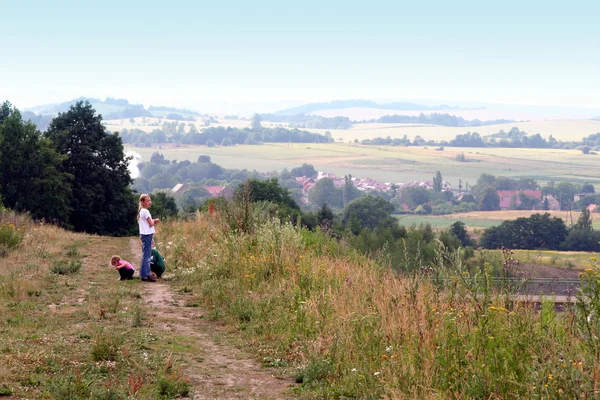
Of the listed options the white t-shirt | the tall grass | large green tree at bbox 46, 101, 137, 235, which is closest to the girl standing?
the white t-shirt

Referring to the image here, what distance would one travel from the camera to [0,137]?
45938 mm

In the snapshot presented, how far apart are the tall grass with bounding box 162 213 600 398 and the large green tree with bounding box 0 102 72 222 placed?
37.9 meters

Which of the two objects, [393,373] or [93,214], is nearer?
[393,373]

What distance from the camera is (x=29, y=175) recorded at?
46125mm

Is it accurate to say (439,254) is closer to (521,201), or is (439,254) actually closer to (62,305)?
(62,305)

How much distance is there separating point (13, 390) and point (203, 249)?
895 centimetres

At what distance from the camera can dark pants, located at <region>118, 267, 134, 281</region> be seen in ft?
41.6

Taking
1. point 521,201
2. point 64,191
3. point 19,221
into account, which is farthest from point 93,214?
point 521,201

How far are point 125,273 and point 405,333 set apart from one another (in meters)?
7.61

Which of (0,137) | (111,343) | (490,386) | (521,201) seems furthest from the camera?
(521,201)

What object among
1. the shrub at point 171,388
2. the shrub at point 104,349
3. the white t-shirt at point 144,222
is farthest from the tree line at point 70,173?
the shrub at point 171,388

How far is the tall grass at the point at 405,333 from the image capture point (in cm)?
519

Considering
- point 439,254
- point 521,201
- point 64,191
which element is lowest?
point 521,201

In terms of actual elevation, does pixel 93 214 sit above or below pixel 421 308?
below
